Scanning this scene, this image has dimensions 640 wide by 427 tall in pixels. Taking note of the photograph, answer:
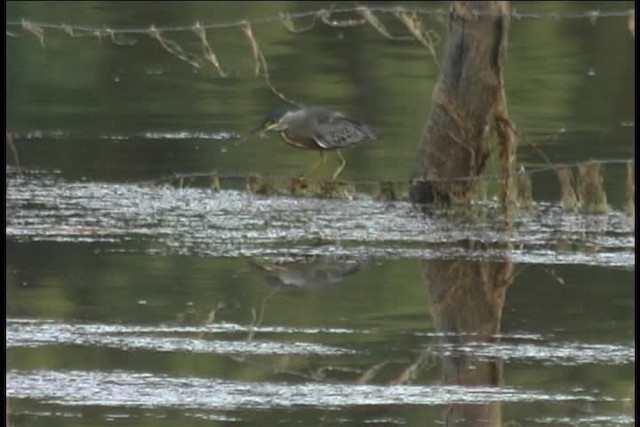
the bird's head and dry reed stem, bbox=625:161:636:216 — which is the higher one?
the bird's head

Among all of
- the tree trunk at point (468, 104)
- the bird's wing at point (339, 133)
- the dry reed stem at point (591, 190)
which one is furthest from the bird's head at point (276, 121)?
the dry reed stem at point (591, 190)

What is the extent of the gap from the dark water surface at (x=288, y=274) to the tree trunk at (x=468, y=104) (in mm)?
224

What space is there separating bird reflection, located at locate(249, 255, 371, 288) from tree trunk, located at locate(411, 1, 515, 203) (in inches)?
81.5

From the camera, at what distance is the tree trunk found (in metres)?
13.6

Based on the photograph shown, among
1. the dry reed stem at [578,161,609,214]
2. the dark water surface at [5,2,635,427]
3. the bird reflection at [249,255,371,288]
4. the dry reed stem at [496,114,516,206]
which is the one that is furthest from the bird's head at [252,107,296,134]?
the bird reflection at [249,255,371,288]

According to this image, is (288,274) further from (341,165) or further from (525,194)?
(341,165)

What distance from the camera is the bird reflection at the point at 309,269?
11.0 metres

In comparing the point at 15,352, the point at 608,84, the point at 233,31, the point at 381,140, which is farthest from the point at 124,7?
the point at 15,352

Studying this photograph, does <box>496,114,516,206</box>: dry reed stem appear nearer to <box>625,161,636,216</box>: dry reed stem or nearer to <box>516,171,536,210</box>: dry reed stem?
<box>516,171,536,210</box>: dry reed stem

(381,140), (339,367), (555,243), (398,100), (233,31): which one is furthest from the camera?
(233,31)

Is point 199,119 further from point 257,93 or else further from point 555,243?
point 555,243

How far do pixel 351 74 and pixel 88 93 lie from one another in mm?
2869

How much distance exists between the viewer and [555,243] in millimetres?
12242

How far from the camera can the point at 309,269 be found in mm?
11344
